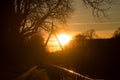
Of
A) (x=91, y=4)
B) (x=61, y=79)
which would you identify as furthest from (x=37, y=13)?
(x=61, y=79)

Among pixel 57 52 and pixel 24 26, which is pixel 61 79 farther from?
pixel 57 52

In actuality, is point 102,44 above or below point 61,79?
below

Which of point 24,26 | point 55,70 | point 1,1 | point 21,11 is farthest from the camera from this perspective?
point 24,26

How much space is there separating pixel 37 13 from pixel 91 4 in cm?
1260

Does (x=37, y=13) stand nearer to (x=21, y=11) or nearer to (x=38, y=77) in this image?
(x=21, y=11)

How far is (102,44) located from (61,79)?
164 feet

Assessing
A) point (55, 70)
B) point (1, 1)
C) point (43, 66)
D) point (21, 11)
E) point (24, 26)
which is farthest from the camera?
point (24, 26)

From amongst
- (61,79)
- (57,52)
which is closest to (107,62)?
(57,52)

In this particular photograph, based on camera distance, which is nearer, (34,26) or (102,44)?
(34,26)

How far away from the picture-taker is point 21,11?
3312cm

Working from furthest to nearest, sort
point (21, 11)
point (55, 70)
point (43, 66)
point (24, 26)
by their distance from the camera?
1. point (24, 26)
2. point (21, 11)
3. point (43, 66)
4. point (55, 70)

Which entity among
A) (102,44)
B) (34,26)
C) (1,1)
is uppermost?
(1,1)

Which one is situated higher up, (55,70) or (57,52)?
(55,70)

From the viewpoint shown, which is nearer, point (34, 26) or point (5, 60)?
point (5, 60)
